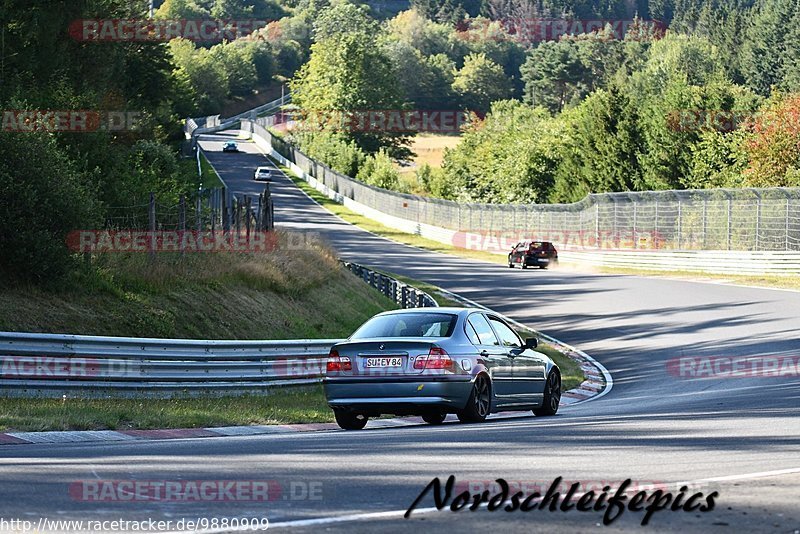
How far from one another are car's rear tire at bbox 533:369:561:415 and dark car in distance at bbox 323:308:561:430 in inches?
43.5

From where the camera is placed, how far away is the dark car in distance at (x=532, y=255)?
5366 cm

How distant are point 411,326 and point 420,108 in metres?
183

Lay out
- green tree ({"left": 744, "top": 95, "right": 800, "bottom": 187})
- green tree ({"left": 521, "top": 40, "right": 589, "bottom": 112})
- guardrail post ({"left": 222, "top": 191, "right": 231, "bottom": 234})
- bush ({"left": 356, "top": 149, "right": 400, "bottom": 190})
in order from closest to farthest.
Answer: guardrail post ({"left": 222, "top": 191, "right": 231, "bottom": 234}), green tree ({"left": 744, "top": 95, "right": 800, "bottom": 187}), bush ({"left": 356, "top": 149, "right": 400, "bottom": 190}), green tree ({"left": 521, "top": 40, "right": 589, "bottom": 112})

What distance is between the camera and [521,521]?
23.3ft

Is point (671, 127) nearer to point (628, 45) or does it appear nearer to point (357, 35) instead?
point (357, 35)

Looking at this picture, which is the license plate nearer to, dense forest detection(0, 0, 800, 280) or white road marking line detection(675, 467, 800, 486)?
white road marking line detection(675, 467, 800, 486)

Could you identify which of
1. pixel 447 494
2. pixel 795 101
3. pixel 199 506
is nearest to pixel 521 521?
pixel 447 494

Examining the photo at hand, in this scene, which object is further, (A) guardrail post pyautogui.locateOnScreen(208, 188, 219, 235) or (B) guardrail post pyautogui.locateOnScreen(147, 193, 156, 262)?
(A) guardrail post pyautogui.locateOnScreen(208, 188, 219, 235)

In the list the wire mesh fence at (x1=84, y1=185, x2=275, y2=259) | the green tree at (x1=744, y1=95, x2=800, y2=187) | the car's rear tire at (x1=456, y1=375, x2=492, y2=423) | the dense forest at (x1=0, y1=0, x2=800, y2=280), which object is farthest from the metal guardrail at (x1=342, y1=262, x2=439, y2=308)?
the green tree at (x1=744, y1=95, x2=800, y2=187)

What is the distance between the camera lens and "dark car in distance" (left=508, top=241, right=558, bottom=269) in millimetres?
53656

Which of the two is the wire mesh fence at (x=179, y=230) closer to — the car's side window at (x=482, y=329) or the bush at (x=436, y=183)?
the car's side window at (x=482, y=329)

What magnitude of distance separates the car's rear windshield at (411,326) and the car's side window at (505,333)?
1.22 meters

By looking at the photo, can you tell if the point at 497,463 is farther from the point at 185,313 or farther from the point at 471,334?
the point at 185,313

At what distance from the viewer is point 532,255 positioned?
176ft
